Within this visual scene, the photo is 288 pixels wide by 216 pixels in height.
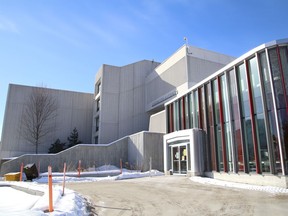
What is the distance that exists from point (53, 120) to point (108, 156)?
18992 mm

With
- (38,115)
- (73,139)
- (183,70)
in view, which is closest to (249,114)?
(183,70)

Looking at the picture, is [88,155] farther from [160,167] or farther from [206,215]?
[206,215]

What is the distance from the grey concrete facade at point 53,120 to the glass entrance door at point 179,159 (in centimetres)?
2689

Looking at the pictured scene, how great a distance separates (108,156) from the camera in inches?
1099

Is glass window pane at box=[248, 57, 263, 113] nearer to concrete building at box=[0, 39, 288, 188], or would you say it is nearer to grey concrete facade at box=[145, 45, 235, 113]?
concrete building at box=[0, 39, 288, 188]

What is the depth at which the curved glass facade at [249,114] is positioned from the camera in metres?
12.7

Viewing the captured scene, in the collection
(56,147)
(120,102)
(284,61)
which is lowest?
(56,147)

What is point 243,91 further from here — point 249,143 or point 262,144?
point 262,144

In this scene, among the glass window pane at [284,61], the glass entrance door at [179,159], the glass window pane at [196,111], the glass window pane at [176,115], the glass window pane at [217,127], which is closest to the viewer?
the glass window pane at [284,61]

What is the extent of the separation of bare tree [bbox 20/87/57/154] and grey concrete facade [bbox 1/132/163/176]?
571 inches

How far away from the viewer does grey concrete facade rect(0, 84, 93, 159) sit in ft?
130

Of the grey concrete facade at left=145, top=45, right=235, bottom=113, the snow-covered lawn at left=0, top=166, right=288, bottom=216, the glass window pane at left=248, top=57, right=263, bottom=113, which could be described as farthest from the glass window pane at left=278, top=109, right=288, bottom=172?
the grey concrete facade at left=145, top=45, right=235, bottom=113

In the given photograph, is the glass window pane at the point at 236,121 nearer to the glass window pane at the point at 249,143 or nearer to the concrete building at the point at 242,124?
→ the concrete building at the point at 242,124

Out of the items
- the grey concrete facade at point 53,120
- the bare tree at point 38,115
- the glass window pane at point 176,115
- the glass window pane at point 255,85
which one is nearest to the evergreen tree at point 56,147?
the grey concrete facade at point 53,120
